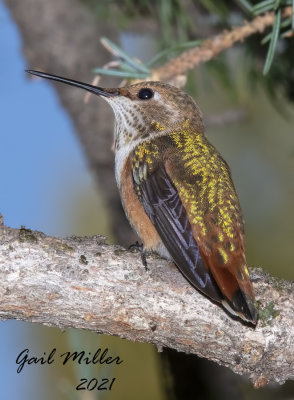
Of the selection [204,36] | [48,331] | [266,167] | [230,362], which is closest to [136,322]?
[230,362]

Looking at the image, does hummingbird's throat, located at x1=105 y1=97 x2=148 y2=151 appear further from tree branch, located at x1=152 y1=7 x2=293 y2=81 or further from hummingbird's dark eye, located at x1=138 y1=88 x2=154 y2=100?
tree branch, located at x1=152 y1=7 x2=293 y2=81

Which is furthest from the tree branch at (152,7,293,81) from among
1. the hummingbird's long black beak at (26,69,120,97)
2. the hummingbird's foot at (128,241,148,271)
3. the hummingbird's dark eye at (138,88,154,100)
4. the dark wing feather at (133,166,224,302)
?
the hummingbird's foot at (128,241,148,271)

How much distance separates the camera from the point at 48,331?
743 centimetres

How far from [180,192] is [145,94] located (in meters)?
1.05

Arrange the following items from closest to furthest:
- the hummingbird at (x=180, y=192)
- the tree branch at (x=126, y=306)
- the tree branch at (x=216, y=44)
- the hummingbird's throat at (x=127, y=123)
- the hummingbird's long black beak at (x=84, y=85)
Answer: the tree branch at (x=126, y=306) → the hummingbird at (x=180, y=192) → the tree branch at (x=216, y=44) → the hummingbird's long black beak at (x=84, y=85) → the hummingbird's throat at (x=127, y=123)

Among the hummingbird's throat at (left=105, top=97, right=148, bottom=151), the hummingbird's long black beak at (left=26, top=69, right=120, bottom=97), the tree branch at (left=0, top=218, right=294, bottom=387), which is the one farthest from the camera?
the hummingbird's throat at (left=105, top=97, right=148, bottom=151)

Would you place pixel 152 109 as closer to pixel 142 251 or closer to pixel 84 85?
pixel 84 85

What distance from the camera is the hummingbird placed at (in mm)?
3540

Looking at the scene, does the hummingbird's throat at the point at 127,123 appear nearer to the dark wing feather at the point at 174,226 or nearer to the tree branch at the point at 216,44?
the tree branch at the point at 216,44

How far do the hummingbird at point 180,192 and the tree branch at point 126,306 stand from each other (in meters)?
0.14

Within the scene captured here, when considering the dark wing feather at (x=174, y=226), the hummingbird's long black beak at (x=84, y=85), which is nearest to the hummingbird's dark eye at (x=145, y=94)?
the hummingbird's long black beak at (x=84, y=85)

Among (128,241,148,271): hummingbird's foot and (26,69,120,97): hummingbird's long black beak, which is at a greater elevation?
(26,69,120,97): hummingbird's long black beak

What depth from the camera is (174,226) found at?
12.5 ft

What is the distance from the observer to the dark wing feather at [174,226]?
11.3 ft
